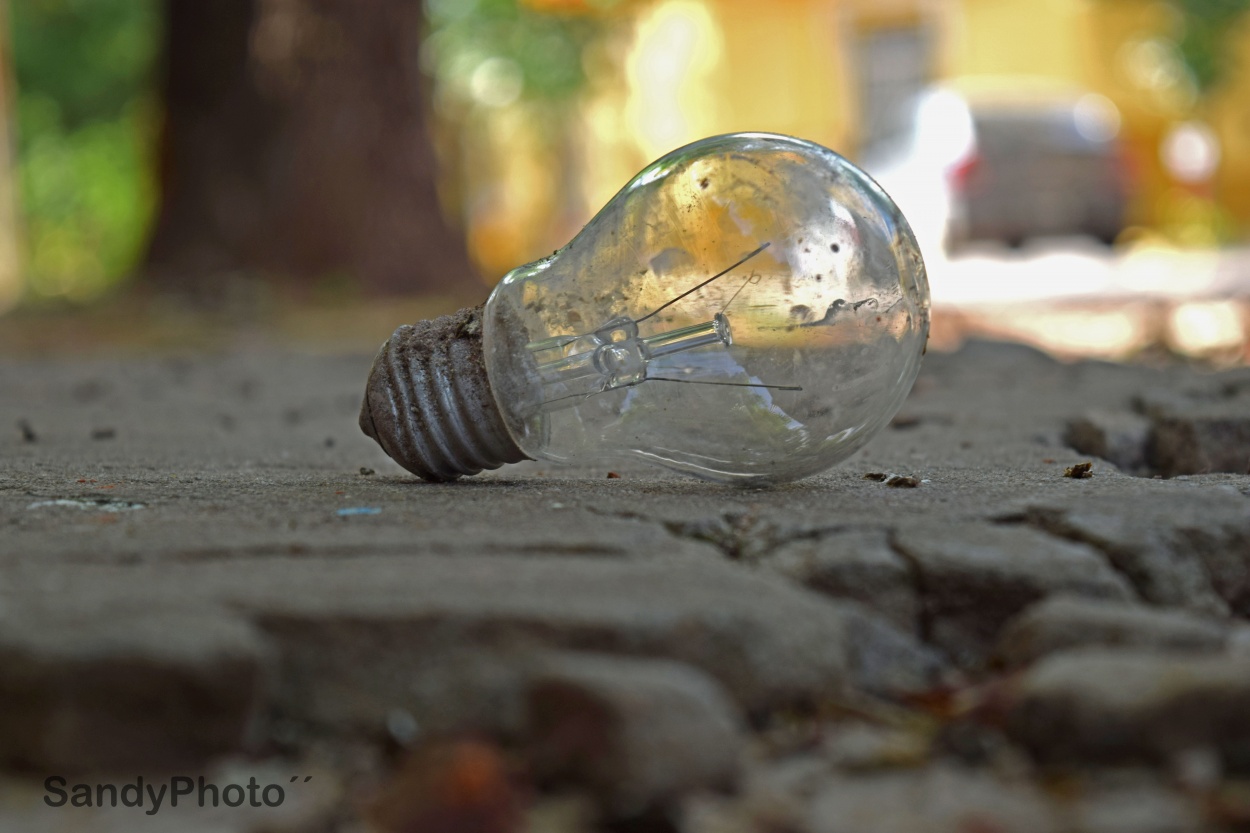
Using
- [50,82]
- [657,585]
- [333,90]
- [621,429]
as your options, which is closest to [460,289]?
[333,90]

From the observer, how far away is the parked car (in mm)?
13062

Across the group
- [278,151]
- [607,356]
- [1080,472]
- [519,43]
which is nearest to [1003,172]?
[519,43]

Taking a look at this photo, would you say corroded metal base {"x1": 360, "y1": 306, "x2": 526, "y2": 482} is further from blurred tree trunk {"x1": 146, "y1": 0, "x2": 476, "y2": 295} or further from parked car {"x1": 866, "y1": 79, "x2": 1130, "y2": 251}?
parked car {"x1": 866, "y1": 79, "x2": 1130, "y2": 251}

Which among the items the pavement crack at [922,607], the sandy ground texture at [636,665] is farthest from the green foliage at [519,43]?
Result: the pavement crack at [922,607]

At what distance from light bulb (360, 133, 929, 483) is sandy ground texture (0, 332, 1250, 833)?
15 cm

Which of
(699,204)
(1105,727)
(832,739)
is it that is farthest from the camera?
(699,204)

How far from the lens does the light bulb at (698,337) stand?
78.2 inches

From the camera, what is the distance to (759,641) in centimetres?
142

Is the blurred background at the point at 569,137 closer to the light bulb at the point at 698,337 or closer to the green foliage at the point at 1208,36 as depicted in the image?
the green foliage at the point at 1208,36

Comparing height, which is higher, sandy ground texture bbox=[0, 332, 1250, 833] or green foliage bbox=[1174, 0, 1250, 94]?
green foliage bbox=[1174, 0, 1250, 94]

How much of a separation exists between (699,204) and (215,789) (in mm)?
1104

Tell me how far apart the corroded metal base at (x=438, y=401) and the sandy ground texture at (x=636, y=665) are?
7.0 inches

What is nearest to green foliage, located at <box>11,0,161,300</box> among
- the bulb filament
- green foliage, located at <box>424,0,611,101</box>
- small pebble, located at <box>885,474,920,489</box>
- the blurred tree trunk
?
green foliage, located at <box>424,0,611,101</box>

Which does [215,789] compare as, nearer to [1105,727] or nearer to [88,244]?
[1105,727]
